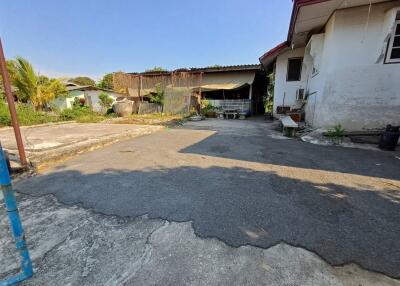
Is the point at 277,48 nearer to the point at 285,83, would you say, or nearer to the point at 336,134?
the point at 285,83

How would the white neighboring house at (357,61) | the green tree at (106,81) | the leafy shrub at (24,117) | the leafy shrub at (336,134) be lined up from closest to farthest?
the white neighboring house at (357,61), the leafy shrub at (336,134), the leafy shrub at (24,117), the green tree at (106,81)

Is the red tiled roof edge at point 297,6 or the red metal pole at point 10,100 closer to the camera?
the red metal pole at point 10,100

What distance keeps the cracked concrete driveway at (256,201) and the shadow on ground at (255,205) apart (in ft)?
0.04

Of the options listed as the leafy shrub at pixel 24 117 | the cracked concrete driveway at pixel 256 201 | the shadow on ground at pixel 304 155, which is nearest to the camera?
the cracked concrete driveway at pixel 256 201

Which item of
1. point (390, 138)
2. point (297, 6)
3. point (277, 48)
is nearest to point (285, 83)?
point (277, 48)

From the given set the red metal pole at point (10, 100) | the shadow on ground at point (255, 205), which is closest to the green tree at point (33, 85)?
the red metal pole at point (10, 100)

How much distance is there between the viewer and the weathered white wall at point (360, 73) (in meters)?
5.76

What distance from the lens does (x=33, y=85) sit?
1280 cm

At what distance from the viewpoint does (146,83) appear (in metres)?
14.8

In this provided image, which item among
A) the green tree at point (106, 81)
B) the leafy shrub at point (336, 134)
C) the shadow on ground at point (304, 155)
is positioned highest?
the green tree at point (106, 81)

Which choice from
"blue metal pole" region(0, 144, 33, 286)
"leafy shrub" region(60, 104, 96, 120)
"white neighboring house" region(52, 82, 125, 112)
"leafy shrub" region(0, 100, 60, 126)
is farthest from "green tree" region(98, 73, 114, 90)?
"blue metal pole" region(0, 144, 33, 286)

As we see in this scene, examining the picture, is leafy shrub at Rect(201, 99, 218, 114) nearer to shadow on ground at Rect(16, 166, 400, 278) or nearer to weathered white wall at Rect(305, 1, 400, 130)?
weathered white wall at Rect(305, 1, 400, 130)

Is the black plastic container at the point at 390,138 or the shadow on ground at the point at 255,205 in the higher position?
the black plastic container at the point at 390,138

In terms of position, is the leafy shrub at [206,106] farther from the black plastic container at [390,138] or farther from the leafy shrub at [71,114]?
the black plastic container at [390,138]
